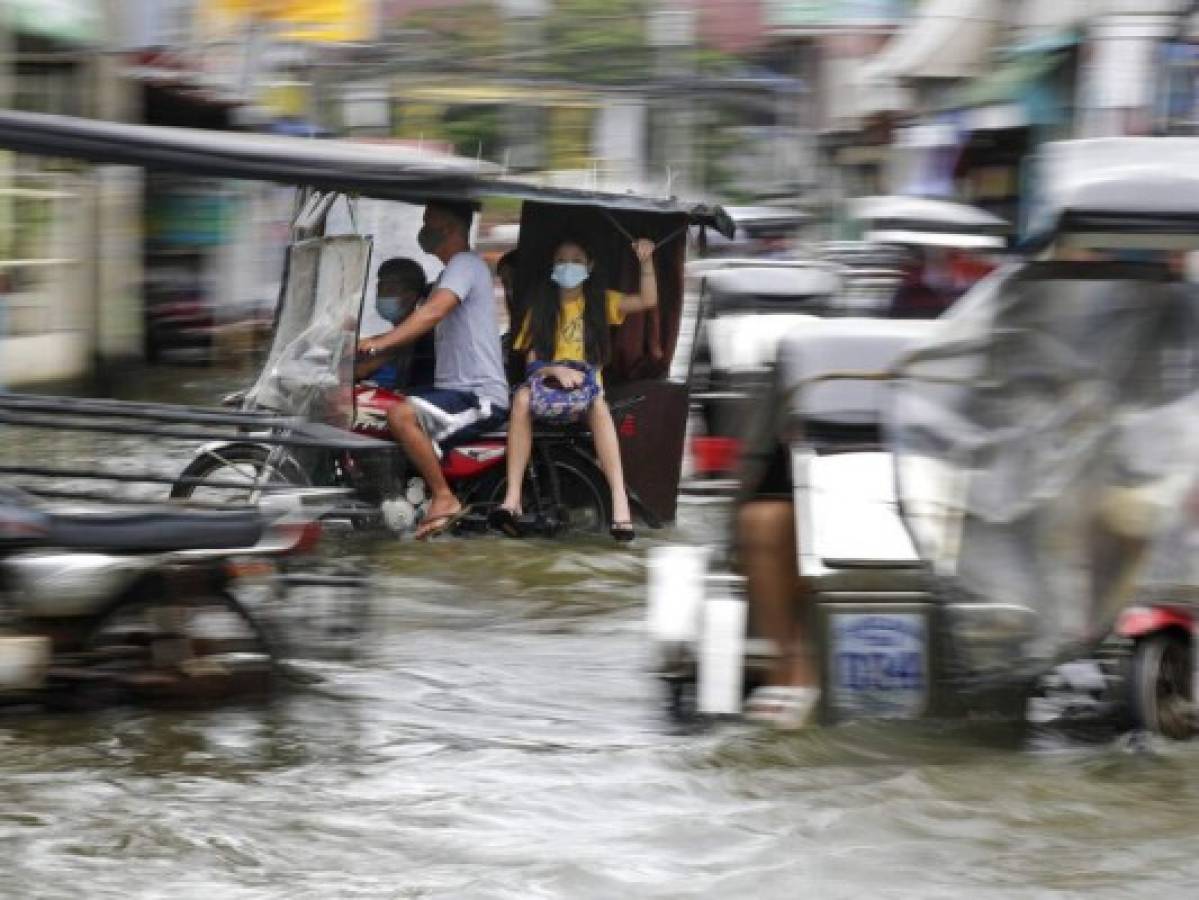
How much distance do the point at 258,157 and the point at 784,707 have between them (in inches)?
115

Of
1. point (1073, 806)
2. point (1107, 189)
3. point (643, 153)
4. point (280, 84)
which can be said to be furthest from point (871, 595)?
point (643, 153)

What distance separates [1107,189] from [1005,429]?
750 millimetres

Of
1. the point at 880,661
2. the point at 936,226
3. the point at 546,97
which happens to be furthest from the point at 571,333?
the point at 546,97

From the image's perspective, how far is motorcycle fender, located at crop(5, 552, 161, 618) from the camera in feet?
22.5

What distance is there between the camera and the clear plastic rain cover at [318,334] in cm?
973

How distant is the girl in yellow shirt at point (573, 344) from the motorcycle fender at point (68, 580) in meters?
4.16

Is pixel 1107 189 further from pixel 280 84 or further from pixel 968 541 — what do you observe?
pixel 280 84

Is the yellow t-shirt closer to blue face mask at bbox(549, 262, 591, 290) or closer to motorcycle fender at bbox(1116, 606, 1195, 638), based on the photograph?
blue face mask at bbox(549, 262, 591, 290)

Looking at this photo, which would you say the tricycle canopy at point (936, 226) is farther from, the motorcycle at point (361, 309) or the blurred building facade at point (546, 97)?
the blurred building facade at point (546, 97)

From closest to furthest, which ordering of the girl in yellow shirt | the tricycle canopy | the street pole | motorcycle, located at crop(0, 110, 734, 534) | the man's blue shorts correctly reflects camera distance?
motorcycle, located at crop(0, 110, 734, 534)
the man's blue shorts
the girl in yellow shirt
the tricycle canopy
the street pole

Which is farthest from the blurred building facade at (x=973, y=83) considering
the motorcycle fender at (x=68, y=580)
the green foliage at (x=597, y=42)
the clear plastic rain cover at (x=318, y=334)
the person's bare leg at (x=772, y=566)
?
the clear plastic rain cover at (x=318, y=334)

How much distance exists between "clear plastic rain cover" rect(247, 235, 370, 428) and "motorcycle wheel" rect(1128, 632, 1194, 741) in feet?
12.9

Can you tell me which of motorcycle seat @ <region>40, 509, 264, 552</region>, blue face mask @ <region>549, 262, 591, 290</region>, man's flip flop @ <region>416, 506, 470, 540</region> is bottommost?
man's flip flop @ <region>416, 506, 470, 540</region>

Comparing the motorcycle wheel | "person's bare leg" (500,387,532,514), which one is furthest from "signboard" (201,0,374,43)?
the motorcycle wheel
